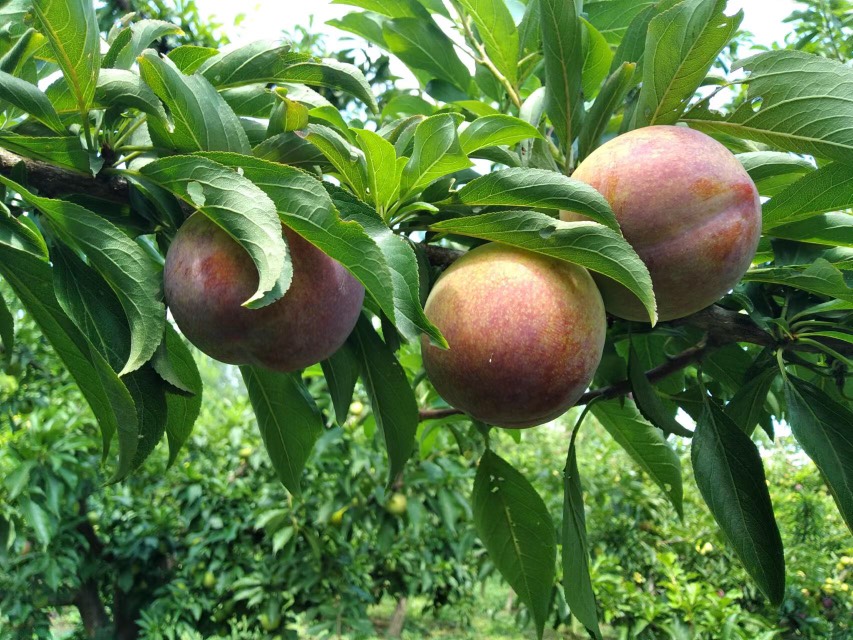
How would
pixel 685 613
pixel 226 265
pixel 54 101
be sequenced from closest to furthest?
1. pixel 226 265
2. pixel 54 101
3. pixel 685 613

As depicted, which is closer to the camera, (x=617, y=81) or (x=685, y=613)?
(x=617, y=81)

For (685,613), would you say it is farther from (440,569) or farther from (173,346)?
(173,346)

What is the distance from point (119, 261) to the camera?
0.62 m

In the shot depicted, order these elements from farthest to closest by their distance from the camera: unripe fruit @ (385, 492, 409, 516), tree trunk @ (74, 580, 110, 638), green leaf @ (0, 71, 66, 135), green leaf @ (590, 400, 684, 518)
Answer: tree trunk @ (74, 580, 110, 638)
unripe fruit @ (385, 492, 409, 516)
green leaf @ (590, 400, 684, 518)
green leaf @ (0, 71, 66, 135)

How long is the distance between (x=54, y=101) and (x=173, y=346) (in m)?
0.28

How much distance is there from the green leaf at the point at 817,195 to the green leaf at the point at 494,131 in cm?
28

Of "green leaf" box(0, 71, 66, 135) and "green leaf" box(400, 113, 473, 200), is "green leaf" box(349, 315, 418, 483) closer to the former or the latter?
"green leaf" box(400, 113, 473, 200)

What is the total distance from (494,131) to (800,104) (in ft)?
0.95

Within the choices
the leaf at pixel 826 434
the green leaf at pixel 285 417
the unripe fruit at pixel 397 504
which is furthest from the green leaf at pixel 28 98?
the unripe fruit at pixel 397 504

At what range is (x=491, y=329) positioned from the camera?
63 cm

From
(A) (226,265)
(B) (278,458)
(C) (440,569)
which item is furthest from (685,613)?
(A) (226,265)

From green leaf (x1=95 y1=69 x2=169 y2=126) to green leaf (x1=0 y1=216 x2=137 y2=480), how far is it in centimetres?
14

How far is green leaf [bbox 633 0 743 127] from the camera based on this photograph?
640 mm

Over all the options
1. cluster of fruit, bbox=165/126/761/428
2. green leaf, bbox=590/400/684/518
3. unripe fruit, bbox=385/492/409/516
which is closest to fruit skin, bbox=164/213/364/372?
cluster of fruit, bbox=165/126/761/428
